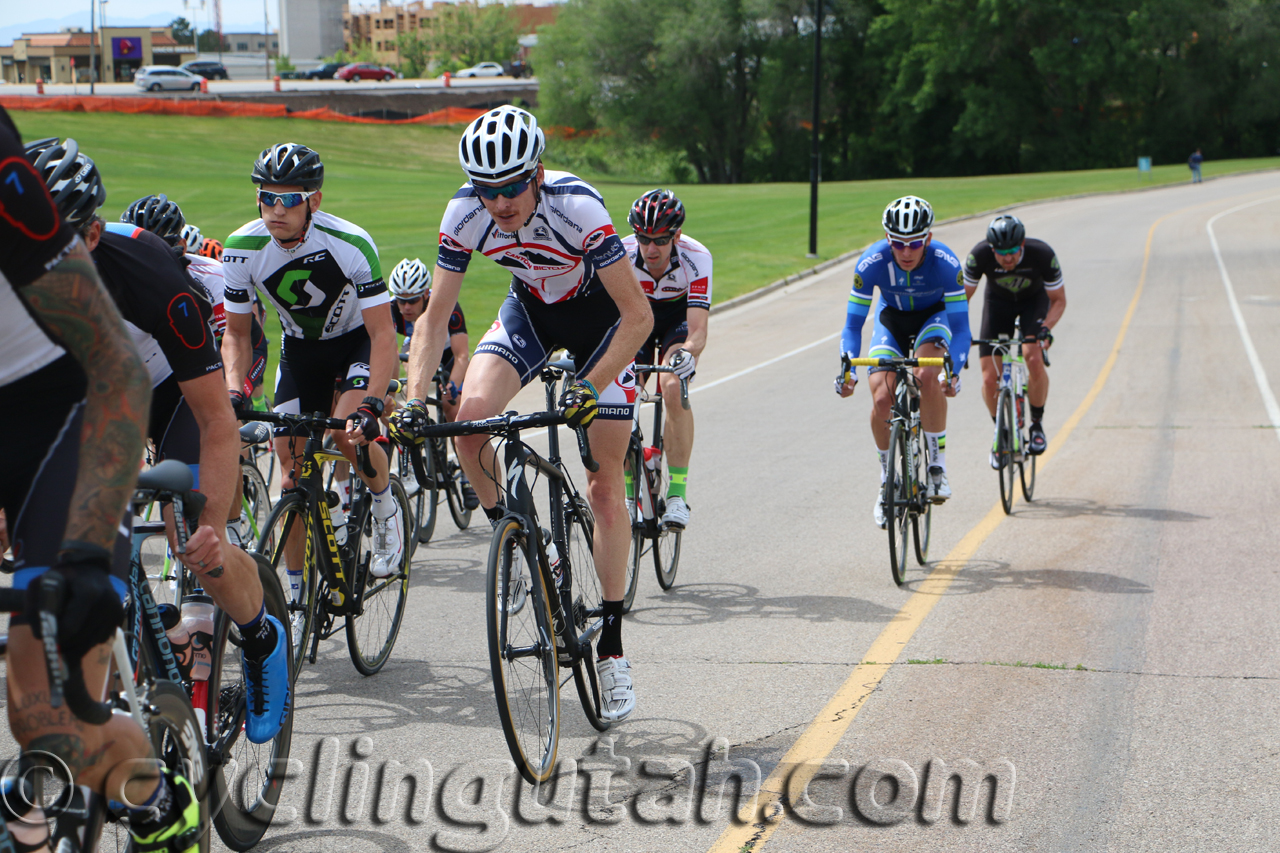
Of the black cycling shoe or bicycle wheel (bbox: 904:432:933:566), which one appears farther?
the black cycling shoe

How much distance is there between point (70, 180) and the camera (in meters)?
3.28

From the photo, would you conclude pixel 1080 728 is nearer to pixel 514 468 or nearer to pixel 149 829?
pixel 514 468

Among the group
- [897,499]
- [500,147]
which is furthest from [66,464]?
[897,499]

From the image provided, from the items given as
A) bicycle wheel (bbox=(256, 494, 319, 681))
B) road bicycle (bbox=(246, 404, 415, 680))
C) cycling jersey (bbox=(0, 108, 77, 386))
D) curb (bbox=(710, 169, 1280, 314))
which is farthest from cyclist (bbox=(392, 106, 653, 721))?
curb (bbox=(710, 169, 1280, 314))

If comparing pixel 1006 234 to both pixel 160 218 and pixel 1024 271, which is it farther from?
pixel 160 218

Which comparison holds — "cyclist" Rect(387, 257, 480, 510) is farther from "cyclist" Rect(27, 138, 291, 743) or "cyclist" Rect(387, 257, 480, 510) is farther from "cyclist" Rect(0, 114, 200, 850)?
"cyclist" Rect(0, 114, 200, 850)

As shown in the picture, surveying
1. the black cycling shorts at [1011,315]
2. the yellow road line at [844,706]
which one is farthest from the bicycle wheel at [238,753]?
the black cycling shorts at [1011,315]

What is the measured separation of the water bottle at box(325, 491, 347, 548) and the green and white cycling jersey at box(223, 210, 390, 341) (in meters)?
1.06

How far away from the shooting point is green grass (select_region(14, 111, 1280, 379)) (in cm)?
3073

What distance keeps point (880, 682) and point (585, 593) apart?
139 centimetres

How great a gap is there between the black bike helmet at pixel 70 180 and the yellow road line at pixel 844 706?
269 centimetres

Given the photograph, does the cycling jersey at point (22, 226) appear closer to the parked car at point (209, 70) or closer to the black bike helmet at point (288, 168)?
the black bike helmet at point (288, 168)

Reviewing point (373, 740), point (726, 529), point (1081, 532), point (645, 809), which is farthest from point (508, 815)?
point (1081, 532)

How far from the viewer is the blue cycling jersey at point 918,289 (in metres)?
8.01
